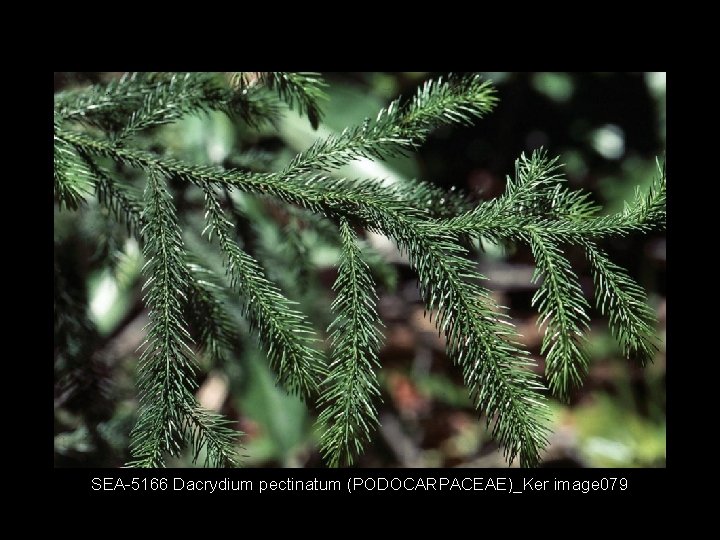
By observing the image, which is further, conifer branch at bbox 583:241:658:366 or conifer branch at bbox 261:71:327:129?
conifer branch at bbox 261:71:327:129

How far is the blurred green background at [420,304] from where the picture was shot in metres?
1.56

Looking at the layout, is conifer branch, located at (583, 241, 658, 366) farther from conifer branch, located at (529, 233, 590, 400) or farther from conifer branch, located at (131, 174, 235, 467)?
conifer branch, located at (131, 174, 235, 467)

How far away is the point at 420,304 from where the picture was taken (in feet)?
7.07

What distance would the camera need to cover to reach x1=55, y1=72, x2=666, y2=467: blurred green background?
156cm

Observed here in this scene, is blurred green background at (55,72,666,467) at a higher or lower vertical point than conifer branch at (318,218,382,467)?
higher

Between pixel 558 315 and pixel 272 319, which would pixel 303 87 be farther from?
pixel 558 315

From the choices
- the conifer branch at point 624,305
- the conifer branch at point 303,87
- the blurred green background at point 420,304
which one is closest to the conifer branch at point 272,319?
the conifer branch at point 303,87

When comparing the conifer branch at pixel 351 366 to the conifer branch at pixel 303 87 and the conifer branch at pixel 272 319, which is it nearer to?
the conifer branch at pixel 272 319

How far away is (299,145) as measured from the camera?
168cm

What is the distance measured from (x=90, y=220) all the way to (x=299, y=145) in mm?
661

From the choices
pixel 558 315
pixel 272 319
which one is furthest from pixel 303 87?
pixel 558 315

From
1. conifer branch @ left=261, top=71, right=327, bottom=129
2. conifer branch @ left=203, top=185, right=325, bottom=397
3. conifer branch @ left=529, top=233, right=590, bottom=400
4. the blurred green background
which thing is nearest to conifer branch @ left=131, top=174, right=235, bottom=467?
conifer branch @ left=203, top=185, right=325, bottom=397

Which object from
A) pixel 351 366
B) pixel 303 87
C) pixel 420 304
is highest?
pixel 420 304
